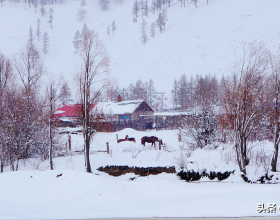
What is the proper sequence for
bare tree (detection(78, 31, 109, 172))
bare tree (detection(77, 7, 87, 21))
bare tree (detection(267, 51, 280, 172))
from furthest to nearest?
bare tree (detection(77, 7, 87, 21)), bare tree (detection(78, 31, 109, 172)), bare tree (detection(267, 51, 280, 172))

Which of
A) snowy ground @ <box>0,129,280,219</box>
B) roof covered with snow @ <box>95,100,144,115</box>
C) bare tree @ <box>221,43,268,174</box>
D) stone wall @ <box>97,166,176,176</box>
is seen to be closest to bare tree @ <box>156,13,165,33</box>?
roof covered with snow @ <box>95,100,144,115</box>

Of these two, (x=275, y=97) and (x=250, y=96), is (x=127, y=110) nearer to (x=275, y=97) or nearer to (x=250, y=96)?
(x=275, y=97)

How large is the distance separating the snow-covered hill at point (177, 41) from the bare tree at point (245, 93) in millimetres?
60903

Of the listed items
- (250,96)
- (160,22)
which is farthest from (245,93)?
(160,22)

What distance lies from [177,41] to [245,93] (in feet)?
311

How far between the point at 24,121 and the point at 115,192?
11599 millimetres

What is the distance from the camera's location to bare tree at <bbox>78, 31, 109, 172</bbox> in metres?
15.5

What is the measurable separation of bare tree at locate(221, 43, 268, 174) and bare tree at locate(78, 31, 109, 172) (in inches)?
293

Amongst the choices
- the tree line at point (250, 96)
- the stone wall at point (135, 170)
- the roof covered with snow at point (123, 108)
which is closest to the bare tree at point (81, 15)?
the roof covered with snow at point (123, 108)

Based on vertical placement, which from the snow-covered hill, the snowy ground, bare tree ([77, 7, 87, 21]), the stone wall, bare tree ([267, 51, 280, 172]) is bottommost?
the stone wall

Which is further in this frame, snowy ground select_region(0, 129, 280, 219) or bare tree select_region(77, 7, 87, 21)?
bare tree select_region(77, 7, 87, 21)

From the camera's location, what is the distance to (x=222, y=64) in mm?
84188

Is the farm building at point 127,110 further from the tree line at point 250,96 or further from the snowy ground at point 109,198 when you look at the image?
the snowy ground at point 109,198

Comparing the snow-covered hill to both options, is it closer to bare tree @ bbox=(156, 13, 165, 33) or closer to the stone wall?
bare tree @ bbox=(156, 13, 165, 33)
